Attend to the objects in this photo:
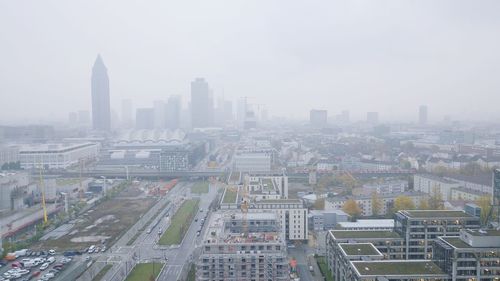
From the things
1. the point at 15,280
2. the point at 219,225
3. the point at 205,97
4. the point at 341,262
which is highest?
the point at 205,97

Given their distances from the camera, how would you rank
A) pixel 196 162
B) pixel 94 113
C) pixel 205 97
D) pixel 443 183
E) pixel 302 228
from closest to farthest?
1. pixel 302 228
2. pixel 443 183
3. pixel 196 162
4. pixel 94 113
5. pixel 205 97

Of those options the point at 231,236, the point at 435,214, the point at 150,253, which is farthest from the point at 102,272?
the point at 435,214

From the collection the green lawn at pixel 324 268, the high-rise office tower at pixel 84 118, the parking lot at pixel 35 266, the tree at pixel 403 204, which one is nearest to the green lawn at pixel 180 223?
the parking lot at pixel 35 266

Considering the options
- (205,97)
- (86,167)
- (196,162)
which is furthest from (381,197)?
(205,97)

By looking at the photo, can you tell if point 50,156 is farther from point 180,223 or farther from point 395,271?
point 395,271

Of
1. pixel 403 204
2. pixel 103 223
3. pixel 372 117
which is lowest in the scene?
pixel 103 223

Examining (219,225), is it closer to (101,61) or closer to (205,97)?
(101,61)
